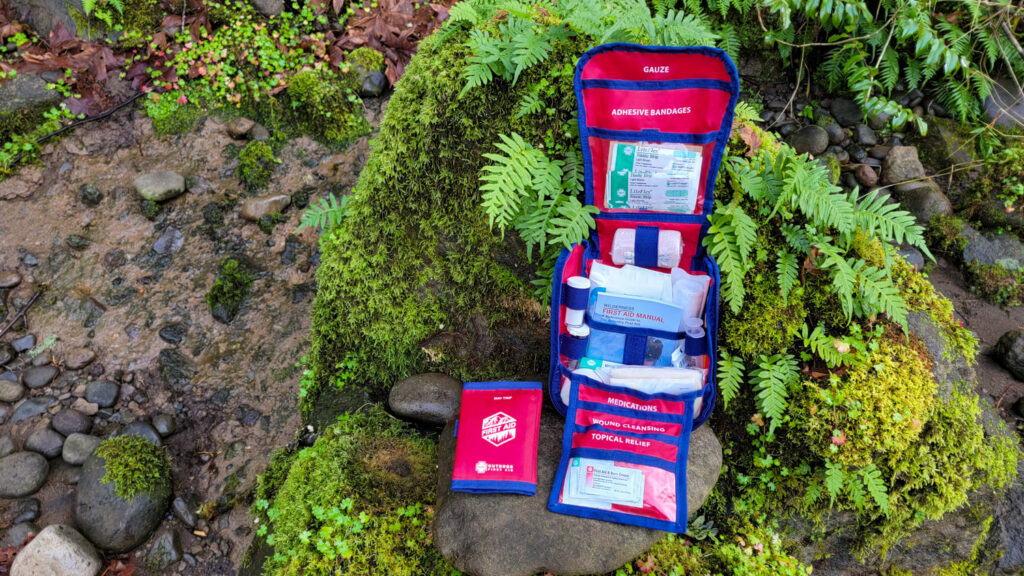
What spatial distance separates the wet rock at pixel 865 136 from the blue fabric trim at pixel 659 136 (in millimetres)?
3352

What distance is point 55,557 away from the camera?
3188 millimetres

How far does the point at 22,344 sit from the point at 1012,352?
7800 mm

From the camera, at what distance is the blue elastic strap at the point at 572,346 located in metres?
3.23

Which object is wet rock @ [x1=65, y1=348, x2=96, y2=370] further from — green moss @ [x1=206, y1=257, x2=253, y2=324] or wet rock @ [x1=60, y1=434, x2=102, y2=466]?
green moss @ [x1=206, y1=257, x2=253, y2=324]

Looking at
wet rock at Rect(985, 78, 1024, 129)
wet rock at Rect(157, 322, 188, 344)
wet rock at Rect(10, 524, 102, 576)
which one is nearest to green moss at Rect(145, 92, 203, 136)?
wet rock at Rect(157, 322, 188, 344)

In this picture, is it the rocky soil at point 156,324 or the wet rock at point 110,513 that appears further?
the rocky soil at point 156,324

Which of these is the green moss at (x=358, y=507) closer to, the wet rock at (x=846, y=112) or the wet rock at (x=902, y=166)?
the wet rock at (x=902, y=166)

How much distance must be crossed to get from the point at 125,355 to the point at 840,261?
518 cm

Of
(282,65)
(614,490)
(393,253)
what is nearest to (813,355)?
(614,490)

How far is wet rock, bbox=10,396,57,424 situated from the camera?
12.7 ft

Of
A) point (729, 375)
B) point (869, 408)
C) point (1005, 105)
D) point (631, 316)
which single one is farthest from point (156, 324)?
point (1005, 105)

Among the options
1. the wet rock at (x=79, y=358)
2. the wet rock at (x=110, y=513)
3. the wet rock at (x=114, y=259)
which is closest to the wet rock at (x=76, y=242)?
the wet rock at (x=114, y=259)

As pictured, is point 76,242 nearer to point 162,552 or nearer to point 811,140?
point 162,552

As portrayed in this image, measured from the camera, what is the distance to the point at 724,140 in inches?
119
